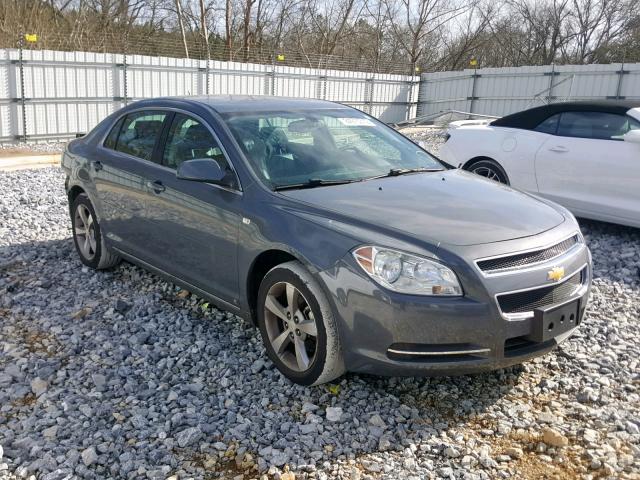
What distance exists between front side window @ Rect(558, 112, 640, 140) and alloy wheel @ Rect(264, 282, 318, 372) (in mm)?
4743

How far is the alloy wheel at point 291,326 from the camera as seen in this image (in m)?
3.53

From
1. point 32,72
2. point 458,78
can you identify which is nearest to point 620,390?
point 32,72

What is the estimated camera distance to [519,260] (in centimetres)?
324

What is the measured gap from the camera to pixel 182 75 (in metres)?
17.8

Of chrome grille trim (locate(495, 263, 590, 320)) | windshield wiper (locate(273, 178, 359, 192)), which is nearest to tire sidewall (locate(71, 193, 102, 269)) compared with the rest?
windshield wiper (locate(273, 178, 359, 192))

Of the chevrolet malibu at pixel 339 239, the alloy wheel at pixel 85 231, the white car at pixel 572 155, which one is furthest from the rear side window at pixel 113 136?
the white car at pixel 572 155

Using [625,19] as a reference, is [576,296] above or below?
below

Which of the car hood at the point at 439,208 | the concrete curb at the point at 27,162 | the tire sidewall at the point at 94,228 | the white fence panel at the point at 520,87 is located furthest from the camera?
the white fence panel at the point at 520,87

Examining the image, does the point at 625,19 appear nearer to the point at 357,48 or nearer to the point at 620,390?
the point at 357,48

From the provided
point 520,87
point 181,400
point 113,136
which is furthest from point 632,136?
point 520,87

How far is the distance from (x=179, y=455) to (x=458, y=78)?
73.7 feet

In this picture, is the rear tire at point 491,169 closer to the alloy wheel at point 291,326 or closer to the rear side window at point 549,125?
the rear side window at point 549,125

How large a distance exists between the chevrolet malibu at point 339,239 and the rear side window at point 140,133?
18 millimetres

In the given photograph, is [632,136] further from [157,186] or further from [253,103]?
[157,186]
